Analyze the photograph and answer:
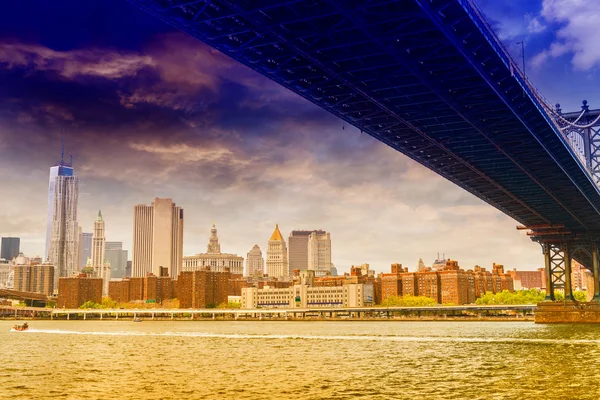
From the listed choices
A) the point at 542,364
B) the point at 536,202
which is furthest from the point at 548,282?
the point at 542,364

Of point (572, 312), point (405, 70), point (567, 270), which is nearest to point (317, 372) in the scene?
point (405, 70)

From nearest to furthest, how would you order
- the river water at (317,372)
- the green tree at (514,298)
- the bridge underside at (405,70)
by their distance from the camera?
the bridge underside at (405,70), the river water at (317,372), the green tree at (514,298)

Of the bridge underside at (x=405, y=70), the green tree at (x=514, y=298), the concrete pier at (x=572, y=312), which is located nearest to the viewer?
the bridge underside at (x=405, y=70)

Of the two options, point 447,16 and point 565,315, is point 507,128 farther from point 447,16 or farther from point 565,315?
point 565,315

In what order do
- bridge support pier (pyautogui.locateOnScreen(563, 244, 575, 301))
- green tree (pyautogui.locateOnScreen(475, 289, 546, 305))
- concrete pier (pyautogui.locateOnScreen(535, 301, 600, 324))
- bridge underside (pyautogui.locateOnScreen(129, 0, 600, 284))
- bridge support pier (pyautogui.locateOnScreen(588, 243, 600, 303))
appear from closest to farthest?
bridge underside (pyautogui.locateOnScreen(129, 0, 600, 284)), concrete pier (pyautogui.locateOnScreen(535, 301, 600, 324)), bridge support pier (pyautogui.locateOnScreen(563, 244, 575, 301)), bridge support pier (pyautogui.locateOnScreen(588, 243, 600, 303)), green tree (pyautogui.locateOnScreen(475, 289, 546, 305))

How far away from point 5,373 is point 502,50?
31.6 metres

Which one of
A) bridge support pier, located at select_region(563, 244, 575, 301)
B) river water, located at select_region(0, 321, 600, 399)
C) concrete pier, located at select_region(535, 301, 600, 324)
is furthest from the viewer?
bridge support pier, located at select_region(563, 244, 575, 301)

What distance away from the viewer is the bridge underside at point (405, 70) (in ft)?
88.7

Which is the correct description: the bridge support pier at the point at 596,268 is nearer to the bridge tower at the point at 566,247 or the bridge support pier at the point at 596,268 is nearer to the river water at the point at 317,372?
the bridge tower at the point at 566,247

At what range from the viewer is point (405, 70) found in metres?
32.9

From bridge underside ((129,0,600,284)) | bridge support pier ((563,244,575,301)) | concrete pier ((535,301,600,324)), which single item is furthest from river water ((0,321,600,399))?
bridge support pier ((563,244,575,301))

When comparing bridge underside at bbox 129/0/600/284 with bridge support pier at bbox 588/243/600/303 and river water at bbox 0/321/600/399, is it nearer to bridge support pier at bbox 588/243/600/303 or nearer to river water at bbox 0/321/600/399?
river water at bbox 0/321/600/399

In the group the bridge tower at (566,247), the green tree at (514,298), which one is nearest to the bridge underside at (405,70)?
the bridge tower at (566,247)

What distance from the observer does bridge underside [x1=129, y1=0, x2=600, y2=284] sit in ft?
88.7
